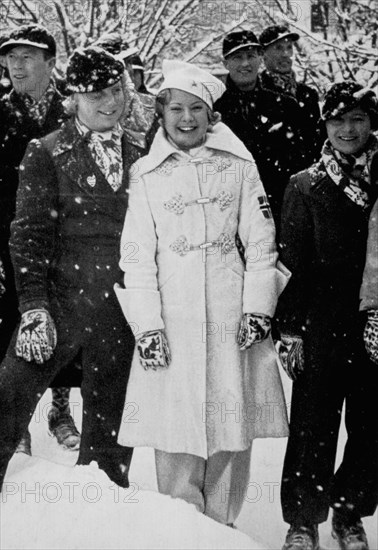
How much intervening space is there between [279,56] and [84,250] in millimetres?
2358

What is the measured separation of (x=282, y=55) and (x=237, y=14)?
12.1 ft

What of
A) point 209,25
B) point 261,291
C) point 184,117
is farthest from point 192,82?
point 209,25

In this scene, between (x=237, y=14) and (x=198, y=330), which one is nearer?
(x=198, y=330)

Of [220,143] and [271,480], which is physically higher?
[220,143]

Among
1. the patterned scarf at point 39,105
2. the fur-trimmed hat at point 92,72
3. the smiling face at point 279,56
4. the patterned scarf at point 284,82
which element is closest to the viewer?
the fur-trimmed hat at point 92,72

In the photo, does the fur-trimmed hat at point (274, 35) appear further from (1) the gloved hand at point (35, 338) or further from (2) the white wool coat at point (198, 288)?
(1) the gloved hand at point (35, 338)

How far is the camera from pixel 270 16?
847 centimetres

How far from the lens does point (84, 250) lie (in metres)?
4.29

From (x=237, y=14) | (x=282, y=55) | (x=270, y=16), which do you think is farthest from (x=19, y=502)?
(x=237, y=14)

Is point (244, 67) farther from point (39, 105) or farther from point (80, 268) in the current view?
point (80, 268)

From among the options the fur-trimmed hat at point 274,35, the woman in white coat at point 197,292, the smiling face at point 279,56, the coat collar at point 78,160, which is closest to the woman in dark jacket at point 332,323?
the woman in white coat at point 197,292

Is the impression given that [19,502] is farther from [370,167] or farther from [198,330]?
[370,167]

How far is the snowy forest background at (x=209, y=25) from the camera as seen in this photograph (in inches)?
314

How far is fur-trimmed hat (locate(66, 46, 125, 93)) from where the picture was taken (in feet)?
13.8
